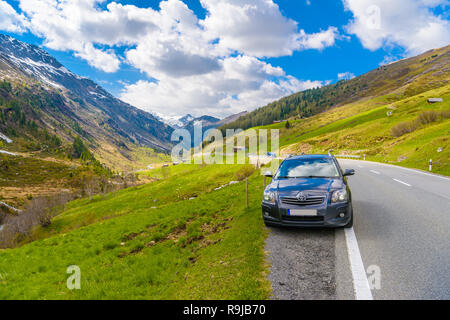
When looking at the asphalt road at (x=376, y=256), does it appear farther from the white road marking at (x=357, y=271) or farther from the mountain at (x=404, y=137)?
the mountain at (x=404, y=137)

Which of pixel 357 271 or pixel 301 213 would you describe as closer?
pixel 357 271

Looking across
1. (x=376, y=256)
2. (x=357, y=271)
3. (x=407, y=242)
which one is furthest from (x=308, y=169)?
(x=357, y=271)

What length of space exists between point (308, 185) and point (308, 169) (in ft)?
5.04

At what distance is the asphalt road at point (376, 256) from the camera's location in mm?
4105

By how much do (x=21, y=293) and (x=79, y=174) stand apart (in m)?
165

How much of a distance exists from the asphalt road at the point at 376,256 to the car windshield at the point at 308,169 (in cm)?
187

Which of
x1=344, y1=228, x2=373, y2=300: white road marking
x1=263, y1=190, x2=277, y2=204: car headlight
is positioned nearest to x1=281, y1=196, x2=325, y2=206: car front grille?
x1=263, y1=190, x2=277, y2=204: car headlight

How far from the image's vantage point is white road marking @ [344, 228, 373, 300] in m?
3.91

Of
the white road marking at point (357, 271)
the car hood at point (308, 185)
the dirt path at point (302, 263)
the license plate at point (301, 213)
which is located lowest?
the dirt path at point (302, 263)

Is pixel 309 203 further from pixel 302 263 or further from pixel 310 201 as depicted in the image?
pixel 302 263

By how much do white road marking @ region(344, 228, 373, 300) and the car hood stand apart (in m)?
1.46

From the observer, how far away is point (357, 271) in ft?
15.3

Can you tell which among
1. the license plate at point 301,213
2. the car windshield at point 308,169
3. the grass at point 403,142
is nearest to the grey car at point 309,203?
the license plate at point 301,213
